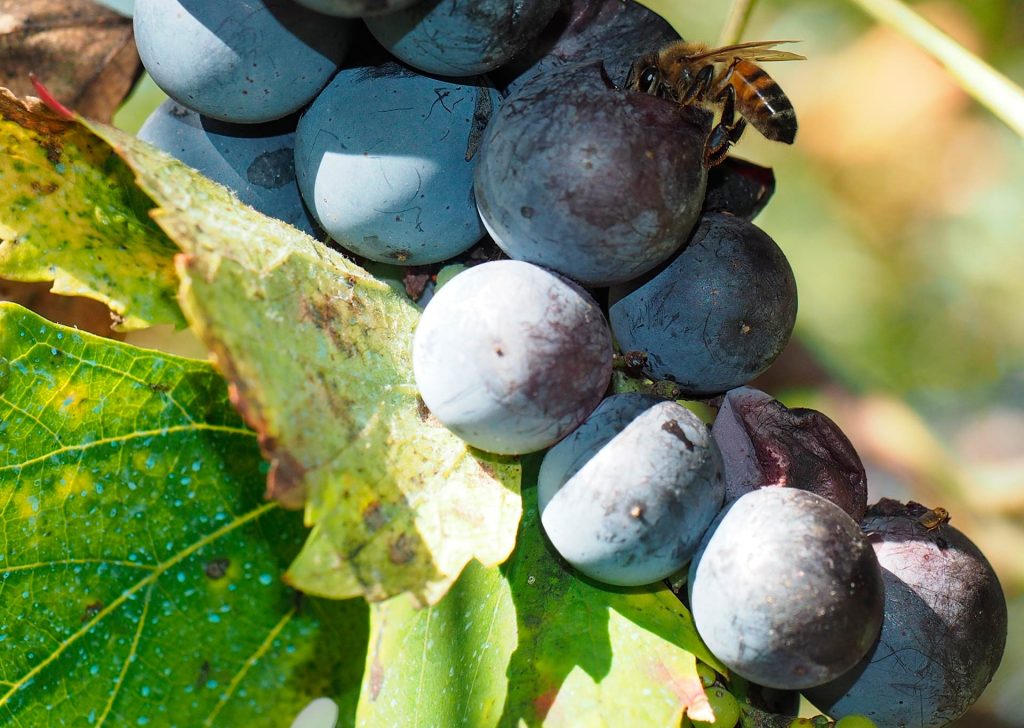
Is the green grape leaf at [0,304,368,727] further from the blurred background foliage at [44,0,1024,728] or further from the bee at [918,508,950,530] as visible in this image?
the blurred background foliage at [44,0,1024,728]

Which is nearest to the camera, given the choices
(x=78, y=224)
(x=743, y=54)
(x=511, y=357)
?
(x=511, y=357)

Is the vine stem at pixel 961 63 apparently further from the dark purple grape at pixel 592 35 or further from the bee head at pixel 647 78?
the bee head at pixel 647 78

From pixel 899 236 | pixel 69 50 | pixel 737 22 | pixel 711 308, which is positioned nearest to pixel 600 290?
pixel 711 308

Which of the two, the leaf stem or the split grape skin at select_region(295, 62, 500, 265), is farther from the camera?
the leaf stem

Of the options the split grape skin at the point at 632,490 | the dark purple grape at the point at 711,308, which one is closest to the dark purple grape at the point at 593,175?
the dark purple grape at the point at 711,308

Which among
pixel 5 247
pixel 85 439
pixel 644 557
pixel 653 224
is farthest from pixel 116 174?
pixel 644 557

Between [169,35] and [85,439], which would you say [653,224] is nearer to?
[169,35]

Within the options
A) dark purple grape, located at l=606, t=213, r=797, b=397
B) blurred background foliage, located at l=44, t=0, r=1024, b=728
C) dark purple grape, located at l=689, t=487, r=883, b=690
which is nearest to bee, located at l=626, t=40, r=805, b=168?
dark purple grape, located at l=606, t=213, r=797, b=397

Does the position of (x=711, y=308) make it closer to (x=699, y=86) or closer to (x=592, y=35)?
(x=699, y=86)
